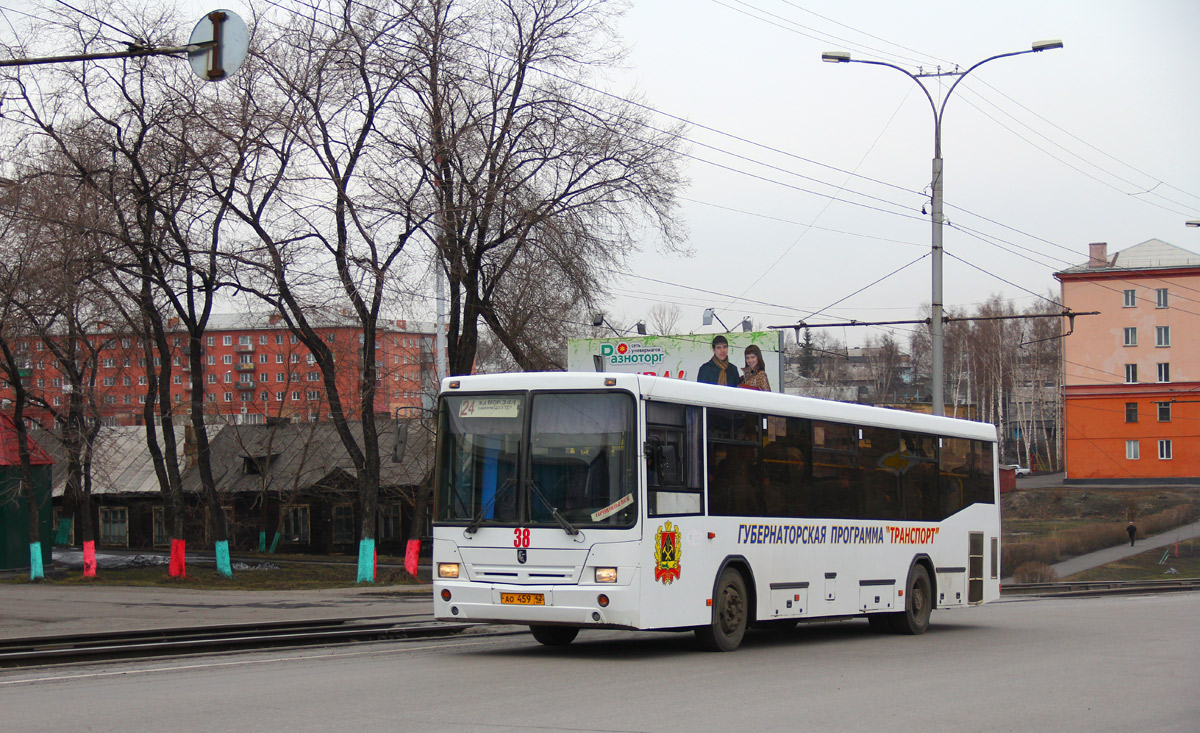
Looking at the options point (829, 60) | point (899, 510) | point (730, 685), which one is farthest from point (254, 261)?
point (730, 685)

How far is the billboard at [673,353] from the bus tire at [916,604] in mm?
17509

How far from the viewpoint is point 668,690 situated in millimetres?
9992

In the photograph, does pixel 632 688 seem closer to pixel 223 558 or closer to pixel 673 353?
pixel 673 353

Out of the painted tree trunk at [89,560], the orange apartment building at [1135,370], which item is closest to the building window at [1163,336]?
the orange apartment building at [1135,370]

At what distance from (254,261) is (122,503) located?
42.5 meters


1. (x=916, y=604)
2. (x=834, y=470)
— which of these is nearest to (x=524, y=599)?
(x=834, y=470)

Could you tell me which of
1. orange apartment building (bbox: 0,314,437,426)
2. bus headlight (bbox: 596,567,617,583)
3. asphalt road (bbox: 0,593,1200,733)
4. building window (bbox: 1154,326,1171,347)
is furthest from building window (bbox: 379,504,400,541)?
bus headlight (bbox: 596,567,617,583)

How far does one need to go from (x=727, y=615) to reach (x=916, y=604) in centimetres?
524

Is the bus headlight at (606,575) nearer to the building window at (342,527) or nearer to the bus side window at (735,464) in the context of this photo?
the bus side window at (735,464)

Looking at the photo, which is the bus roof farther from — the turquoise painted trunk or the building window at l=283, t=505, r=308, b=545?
the building window at l=283, t=505, r=308, b=545

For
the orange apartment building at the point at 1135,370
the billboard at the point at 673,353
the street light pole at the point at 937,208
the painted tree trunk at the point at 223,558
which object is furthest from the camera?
the orange apartment building at the point at 1135,370

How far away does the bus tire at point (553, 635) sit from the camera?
1391 cm

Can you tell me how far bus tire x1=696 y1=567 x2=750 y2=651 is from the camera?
1330 cm

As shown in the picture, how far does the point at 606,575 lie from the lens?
12109 millimetres
